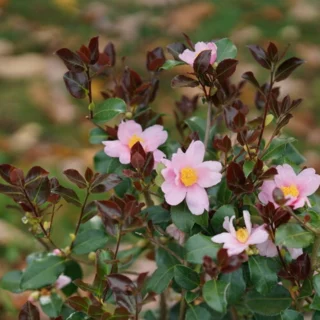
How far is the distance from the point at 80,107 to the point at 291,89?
98 centimetres

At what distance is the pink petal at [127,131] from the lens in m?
1.21

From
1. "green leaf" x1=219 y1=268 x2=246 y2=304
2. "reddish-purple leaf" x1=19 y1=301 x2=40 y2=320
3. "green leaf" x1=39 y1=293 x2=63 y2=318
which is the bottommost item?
"green leaf" x1=39 y1=293 x2=63 y2=318

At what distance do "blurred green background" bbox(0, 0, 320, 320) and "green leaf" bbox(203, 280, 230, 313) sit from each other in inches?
51.6

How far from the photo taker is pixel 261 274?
3.48 ft

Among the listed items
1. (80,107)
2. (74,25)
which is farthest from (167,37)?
(80,107)

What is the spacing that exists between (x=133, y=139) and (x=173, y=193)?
6.4 inches

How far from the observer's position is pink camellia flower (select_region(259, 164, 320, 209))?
1.07m

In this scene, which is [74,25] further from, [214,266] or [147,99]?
[214,266]

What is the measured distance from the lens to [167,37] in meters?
3.76

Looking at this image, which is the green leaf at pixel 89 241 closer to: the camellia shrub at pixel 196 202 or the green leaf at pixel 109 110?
the camellia shrub at pixel 196 202

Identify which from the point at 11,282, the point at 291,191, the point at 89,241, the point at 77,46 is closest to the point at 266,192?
the point at 291,191

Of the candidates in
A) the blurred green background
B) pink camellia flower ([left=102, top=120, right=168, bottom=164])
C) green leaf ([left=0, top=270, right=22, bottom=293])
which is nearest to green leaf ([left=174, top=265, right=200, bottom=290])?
pink camellia flower ([left=102, top=120, right=168, bottom=164])

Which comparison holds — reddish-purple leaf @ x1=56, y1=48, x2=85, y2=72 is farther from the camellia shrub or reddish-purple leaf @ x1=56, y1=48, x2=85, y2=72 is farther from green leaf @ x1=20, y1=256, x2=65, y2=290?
green leaf @ x1=20, y1=256, x2=65, y2=290

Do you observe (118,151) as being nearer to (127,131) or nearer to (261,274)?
(127,131)
